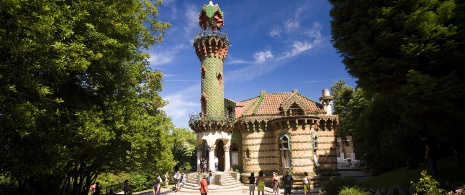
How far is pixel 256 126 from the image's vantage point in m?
27.5

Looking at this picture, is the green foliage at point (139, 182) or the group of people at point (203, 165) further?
the green foliage at point (139, 182)

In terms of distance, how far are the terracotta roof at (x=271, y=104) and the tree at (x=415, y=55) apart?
1474 centimetres

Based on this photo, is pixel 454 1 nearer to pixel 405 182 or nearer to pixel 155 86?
pixel 405 182

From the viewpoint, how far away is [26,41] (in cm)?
771

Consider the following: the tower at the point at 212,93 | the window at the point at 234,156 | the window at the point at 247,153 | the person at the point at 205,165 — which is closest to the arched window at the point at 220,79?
the tower at the point at 212,93

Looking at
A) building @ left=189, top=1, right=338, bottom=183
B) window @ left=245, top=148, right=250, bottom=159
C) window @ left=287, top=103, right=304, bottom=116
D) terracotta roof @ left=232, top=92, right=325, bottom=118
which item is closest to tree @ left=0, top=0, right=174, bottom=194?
building @ left=189, top=1, right=338, bottom=183

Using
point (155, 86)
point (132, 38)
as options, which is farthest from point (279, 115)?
point (132, 38)

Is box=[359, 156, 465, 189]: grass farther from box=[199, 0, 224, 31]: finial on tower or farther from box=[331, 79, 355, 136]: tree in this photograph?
box=[331, 79, 355, 136]: tree

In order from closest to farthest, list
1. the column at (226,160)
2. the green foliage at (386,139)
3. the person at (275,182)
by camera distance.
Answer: the green foliage at (386,139), the person at (275,182), the column at (226,160)

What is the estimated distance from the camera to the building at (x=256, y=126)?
82.3 feet

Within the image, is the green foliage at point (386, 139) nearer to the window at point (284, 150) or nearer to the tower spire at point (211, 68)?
the window at point (284, 150)

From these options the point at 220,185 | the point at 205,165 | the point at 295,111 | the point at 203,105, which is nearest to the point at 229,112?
the point at 203,105

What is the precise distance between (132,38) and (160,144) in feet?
19.9

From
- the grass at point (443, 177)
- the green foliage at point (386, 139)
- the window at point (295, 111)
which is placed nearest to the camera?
the grass at point (443, 177)
